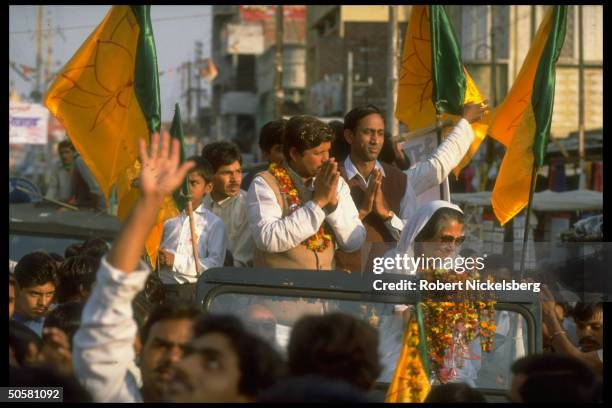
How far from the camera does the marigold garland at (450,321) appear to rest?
18.0 feet

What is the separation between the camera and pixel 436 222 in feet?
20.1

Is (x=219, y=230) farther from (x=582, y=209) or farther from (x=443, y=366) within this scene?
(x=582, y=209)

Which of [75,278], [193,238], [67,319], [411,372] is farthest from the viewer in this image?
[193,238]

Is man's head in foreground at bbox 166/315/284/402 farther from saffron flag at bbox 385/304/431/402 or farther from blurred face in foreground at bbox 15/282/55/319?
blurred face in foreground at bbox 15/282/55/319

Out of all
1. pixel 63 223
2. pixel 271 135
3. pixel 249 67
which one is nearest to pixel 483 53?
pixel 63 223

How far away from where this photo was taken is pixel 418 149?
8.74 meters

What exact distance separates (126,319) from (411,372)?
135 centimetres

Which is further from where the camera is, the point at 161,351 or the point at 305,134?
the point at 305,134

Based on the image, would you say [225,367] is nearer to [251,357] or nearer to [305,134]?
[251,357]

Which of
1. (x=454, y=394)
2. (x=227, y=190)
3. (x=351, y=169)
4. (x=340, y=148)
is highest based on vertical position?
(x=340, y=148)

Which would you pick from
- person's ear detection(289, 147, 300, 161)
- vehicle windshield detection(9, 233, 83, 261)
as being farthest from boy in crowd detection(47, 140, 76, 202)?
person's ear detection(289, 147, 300, 161)

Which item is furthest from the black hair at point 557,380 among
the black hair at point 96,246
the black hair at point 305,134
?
the black hair at point 96,246

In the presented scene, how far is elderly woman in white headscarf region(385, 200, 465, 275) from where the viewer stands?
19.5ft

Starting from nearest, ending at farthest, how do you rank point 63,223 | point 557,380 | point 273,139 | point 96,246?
point 557,380
point 273,139
point 96,246
point 63,223
